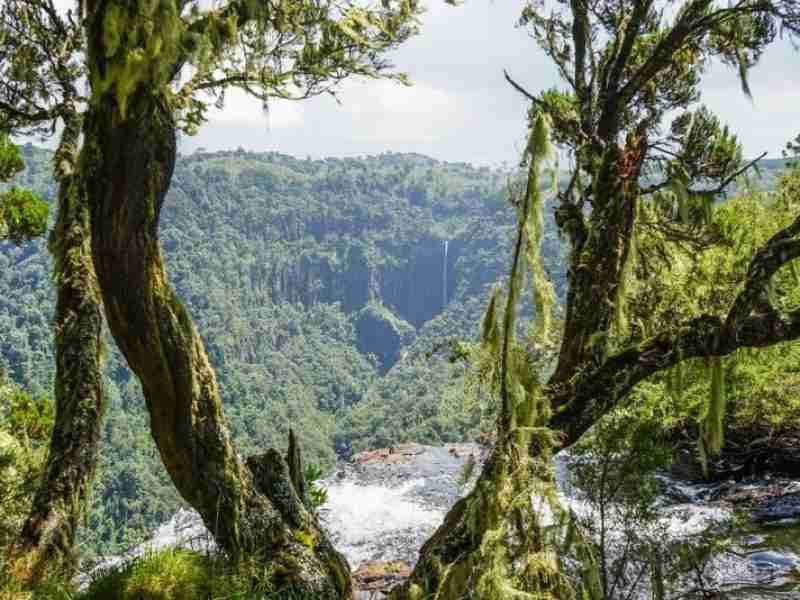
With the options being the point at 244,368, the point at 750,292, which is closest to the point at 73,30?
the point at 750,292

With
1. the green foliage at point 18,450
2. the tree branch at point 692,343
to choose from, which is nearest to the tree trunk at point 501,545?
the tree branch at point 692,343

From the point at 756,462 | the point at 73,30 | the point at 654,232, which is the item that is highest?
the point at 73,30

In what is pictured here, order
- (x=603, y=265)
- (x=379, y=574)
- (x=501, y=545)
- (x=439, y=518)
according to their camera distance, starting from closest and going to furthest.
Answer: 1. (x=501, y=545)
2. (x=603, y=265)
3. (x=379, y=574)
4. (x=439, y=518)

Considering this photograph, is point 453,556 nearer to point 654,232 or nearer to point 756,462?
point 654,232

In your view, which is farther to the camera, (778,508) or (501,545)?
(778,508)

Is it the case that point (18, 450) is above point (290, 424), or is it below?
below

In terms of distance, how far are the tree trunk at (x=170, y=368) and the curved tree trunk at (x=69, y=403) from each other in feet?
3.47

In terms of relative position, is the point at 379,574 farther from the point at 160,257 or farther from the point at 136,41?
the point at 136,41

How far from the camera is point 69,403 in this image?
4.47 metres

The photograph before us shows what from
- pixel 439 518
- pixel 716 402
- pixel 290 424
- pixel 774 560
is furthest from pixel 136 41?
pixel 439 518

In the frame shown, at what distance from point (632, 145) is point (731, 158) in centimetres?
411

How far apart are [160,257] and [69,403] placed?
67.8 inches

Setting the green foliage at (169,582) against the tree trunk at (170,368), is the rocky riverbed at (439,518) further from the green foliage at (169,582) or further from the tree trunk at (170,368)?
the tree trunk at (170,368)

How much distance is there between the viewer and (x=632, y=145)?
4.40 metres
